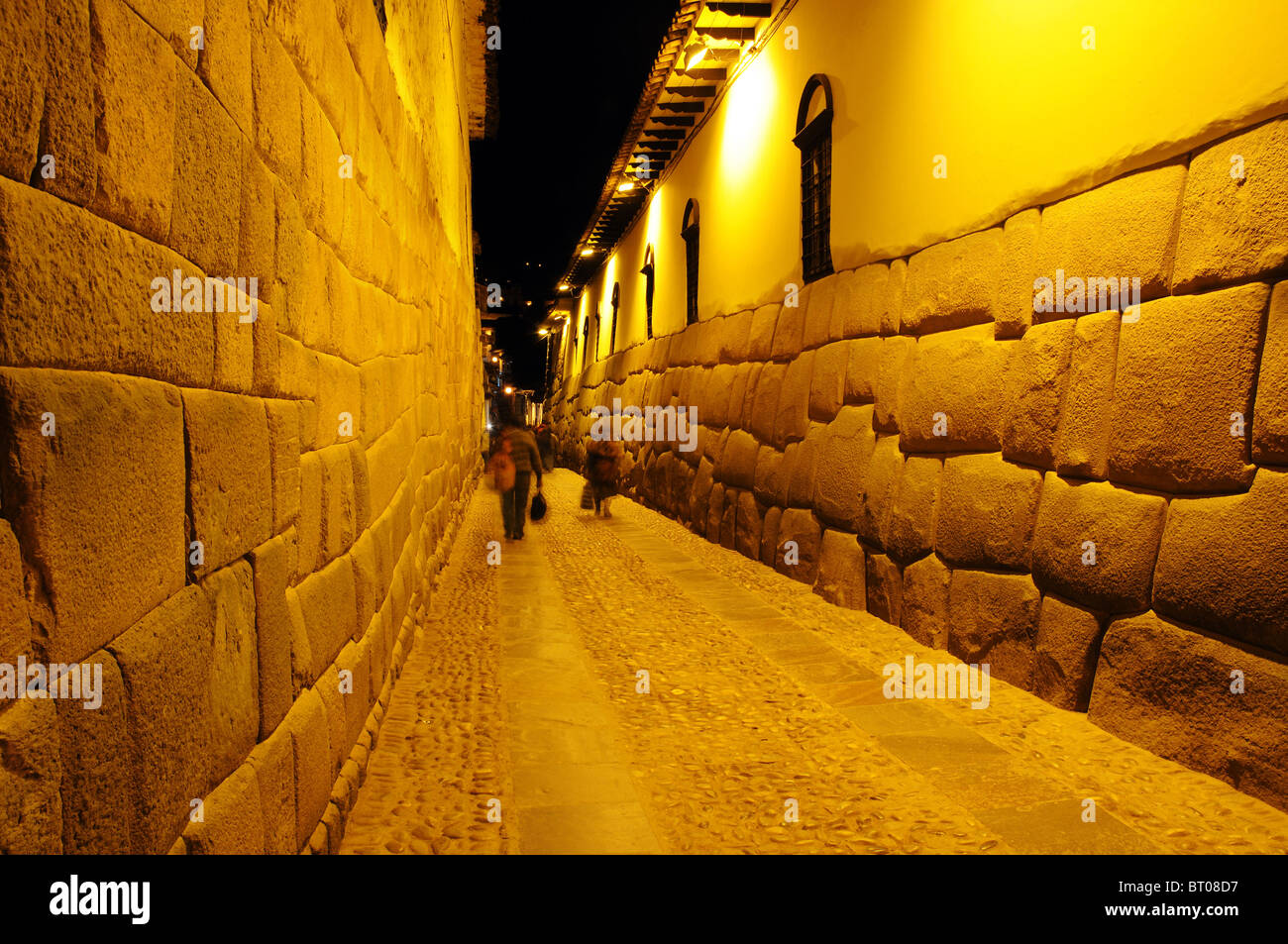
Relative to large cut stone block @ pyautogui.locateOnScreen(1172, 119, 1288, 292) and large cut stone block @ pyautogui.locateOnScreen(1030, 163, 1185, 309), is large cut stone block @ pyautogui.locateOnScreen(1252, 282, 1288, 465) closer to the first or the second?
large cut stone block @ pyautogui.locateOnScreen(1172, 119, 1288, 292)

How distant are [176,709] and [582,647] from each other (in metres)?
3.61

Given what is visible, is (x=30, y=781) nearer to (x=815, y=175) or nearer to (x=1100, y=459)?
(x=1100, y=459)

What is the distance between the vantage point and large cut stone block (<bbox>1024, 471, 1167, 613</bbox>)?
342 centimetres

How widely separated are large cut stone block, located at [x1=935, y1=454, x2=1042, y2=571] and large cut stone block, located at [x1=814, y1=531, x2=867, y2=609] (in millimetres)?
1024

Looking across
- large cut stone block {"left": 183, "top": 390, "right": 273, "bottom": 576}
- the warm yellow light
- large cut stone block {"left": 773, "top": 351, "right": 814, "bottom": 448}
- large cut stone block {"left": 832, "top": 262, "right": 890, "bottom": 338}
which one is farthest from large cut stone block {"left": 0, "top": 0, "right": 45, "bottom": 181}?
the warm yellow light

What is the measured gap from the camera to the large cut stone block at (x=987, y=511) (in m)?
4.24

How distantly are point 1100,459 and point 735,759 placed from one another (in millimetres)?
2258

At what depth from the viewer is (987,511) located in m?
4.52

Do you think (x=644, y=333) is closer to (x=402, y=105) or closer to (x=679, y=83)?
(x=679, y=83)

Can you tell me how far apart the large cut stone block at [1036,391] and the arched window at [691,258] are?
769cm

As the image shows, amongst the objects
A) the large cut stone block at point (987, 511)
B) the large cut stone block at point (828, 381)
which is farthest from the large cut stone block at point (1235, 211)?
the large cut stone block at point (828, 381)

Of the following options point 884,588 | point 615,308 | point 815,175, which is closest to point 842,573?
point 884,588

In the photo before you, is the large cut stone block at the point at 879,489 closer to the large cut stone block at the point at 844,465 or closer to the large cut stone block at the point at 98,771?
the large cut stone block at the point at 844,465

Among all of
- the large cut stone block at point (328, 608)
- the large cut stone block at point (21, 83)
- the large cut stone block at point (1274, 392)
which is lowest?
the large cut stone block at point (328, 608)
